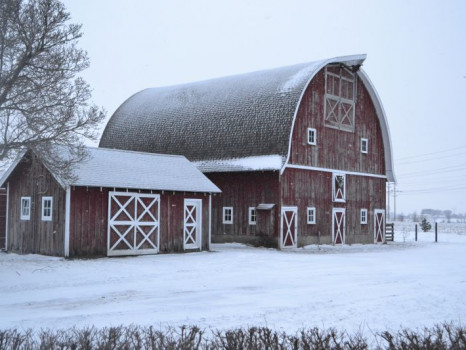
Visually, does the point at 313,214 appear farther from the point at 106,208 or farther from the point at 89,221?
the point at 89,221

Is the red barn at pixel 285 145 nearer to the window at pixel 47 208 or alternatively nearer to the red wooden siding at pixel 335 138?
the red wooden siding at pixel 335 138

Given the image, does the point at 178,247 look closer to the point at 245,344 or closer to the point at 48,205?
the point at 48,205

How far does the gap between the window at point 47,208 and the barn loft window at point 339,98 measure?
15.4 meters

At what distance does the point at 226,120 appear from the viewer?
31.6m

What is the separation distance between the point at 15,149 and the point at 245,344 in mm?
13758

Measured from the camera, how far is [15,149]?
1848 cm

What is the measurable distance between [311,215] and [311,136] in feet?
13.0

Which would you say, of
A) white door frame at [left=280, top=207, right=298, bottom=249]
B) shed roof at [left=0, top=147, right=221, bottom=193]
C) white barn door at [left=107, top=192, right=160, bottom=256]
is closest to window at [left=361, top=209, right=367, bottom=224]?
white door frame at [left=280, top=207, right=298, bottom=249]

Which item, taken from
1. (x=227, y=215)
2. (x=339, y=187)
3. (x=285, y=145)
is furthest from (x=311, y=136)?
(x=227, y=215)

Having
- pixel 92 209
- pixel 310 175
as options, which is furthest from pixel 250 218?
pixel 92 209

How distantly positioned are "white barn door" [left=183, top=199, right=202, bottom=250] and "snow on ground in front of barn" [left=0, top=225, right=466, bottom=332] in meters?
3.01

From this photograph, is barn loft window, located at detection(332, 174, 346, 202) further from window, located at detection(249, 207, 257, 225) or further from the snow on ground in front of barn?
the snow on ground in front of barn

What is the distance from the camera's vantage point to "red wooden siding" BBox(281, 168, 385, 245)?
29828 mm

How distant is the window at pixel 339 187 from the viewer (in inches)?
1273
